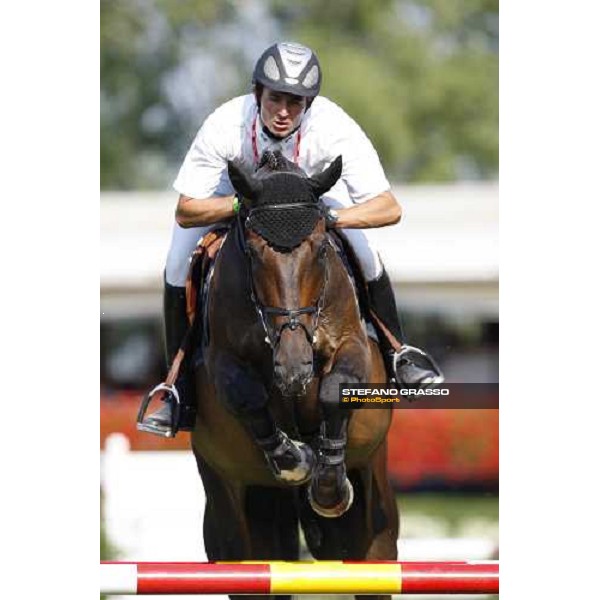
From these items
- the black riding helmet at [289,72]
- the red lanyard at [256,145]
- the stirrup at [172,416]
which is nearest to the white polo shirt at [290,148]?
the red lanyard at [256,145]

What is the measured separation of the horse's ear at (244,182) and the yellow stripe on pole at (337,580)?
3.73ft

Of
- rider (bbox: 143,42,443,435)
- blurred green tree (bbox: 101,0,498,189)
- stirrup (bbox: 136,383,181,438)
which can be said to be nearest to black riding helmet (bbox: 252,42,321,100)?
rider (bbox: 143,42,443,435)

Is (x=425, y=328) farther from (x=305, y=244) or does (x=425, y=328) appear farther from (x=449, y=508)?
(x=305, y=244)

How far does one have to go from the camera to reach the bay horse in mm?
3840

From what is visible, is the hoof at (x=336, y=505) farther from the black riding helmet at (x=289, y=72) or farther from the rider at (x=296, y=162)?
the black riding helmet at (x=289, y=72)

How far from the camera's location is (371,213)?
13.9 ft

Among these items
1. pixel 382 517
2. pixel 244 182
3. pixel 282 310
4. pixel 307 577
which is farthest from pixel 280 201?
pixel 382 517

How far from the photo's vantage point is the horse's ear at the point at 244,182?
3971 mm

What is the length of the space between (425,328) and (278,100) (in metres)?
7.92

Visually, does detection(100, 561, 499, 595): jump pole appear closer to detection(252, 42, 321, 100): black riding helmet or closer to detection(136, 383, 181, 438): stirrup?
detection(136, 383, 181, 438): stirrup

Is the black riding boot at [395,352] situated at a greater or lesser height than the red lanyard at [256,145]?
lesser

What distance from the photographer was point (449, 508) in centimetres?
1095

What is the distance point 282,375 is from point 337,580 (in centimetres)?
65
